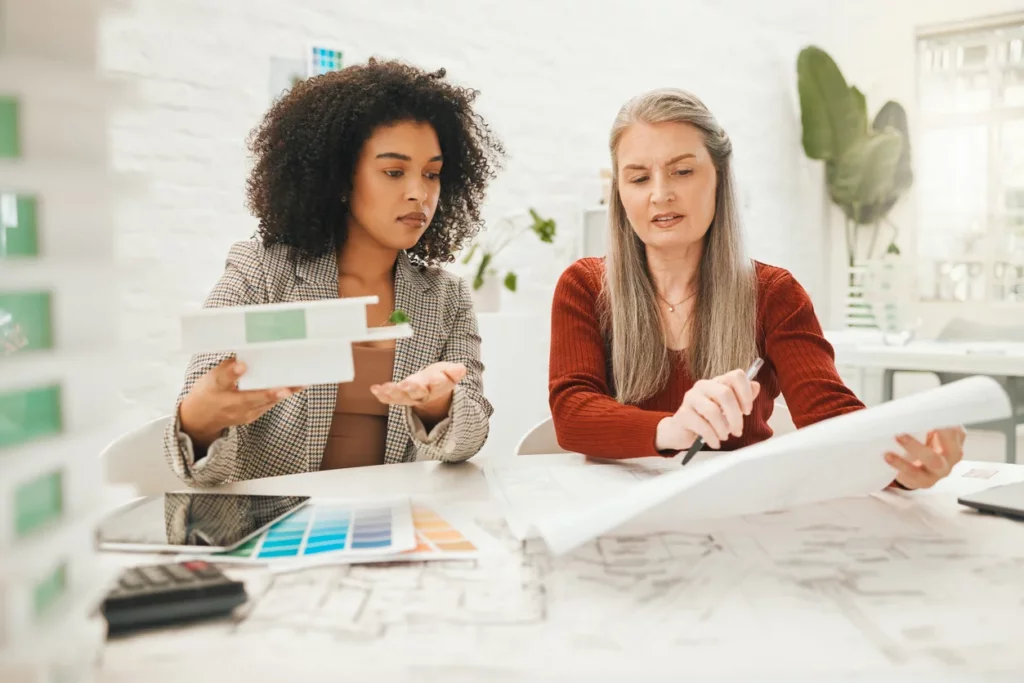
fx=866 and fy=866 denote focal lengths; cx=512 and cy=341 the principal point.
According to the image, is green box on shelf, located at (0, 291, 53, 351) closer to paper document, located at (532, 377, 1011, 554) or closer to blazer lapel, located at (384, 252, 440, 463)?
paper document, located at (532, 377, 1011, 554)

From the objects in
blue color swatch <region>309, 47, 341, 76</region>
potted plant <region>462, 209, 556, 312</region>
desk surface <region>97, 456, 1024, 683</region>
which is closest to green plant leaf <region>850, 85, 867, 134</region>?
potted plant <region>462, 209, 556, 312</region>

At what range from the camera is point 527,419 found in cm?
325

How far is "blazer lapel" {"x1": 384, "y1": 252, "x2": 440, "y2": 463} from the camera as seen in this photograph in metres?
1.38

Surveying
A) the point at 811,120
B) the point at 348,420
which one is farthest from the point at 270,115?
the point at 811,120

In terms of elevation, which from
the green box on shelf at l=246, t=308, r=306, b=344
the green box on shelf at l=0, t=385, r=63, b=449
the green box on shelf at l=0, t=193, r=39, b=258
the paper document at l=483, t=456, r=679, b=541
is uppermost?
the green box on shelf at l=0, t=193, r=39, b=258

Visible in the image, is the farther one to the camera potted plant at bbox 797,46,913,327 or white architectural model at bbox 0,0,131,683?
potted plant at bbox 797,46,913,327

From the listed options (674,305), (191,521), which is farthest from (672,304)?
(191,521)

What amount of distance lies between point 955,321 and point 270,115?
3609 mm

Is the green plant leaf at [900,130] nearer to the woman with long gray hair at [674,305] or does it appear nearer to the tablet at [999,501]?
the woman with long gray hair at [674,305]

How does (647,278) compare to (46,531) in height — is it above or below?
above

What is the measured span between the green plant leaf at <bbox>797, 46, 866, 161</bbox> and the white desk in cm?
226

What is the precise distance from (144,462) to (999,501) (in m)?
1.17

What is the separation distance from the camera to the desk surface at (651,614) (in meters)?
0.56

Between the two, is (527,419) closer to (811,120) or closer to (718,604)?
(718,604)
